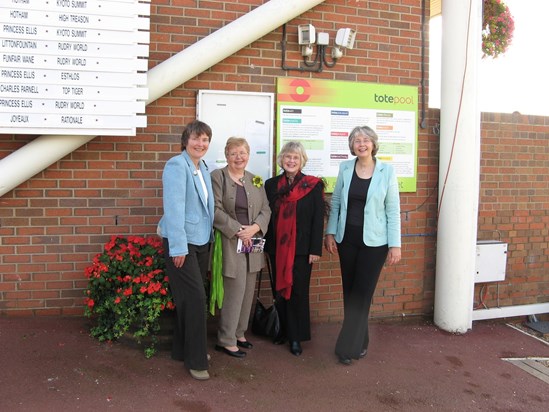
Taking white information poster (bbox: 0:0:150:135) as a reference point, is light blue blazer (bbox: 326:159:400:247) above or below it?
below

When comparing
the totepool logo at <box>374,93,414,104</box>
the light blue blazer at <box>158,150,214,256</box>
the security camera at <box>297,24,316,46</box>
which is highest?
the security camera at <box>297,24,316,46</box>

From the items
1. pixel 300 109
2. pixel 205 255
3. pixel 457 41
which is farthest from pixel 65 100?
pixel 457 41

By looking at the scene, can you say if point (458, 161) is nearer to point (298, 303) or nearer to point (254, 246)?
point (298, 303)

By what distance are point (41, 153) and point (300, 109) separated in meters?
2.32

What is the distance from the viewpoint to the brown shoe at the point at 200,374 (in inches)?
144

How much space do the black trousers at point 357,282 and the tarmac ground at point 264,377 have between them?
181 millimetres

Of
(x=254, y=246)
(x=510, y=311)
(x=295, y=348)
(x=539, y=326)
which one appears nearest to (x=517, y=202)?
(x=510, y=311)

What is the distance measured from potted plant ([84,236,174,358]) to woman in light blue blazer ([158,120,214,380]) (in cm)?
20

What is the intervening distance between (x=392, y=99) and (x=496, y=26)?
9.02ft

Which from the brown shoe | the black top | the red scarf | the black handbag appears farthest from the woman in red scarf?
the brown shoe

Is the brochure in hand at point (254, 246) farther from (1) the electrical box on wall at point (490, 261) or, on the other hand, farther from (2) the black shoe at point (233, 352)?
(1) the electrical box on wall at point (490, 261)

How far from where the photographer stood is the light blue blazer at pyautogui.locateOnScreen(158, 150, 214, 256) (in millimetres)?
3492

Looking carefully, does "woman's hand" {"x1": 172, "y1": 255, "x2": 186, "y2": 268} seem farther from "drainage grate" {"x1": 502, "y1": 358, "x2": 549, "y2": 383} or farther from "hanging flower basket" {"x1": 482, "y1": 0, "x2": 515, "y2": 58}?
"hanging flower basket" {"x1": 482, "y1": 0, "x2": 515, "y2": 58}

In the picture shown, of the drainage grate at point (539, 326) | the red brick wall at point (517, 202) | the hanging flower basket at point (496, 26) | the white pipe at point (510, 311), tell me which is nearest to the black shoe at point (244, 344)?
the white pipe at point (510, 311)
